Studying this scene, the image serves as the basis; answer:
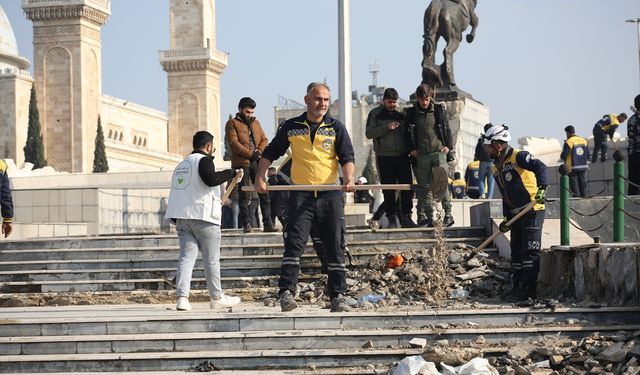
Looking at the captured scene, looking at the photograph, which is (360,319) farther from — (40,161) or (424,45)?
(40,161)

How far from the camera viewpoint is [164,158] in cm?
8012

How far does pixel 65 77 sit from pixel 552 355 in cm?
5990

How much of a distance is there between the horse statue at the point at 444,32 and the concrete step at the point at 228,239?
807cm

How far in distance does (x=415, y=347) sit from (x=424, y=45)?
13179 mm

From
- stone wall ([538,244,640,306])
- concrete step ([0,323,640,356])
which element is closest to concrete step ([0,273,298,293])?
stone wall ([538,244,640,306])

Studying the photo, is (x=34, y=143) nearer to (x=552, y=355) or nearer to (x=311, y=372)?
(x=311, y=372)

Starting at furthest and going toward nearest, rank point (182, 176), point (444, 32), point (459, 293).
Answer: point (444, 32) < point (459, 293) < point (182, 176)

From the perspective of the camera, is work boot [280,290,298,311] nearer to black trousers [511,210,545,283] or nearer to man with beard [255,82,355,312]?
man with beard [255,82,355,312]

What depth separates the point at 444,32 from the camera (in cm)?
2073

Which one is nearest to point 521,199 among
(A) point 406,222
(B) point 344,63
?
(A) point 406,222

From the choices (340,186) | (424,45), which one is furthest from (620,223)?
(424,45)

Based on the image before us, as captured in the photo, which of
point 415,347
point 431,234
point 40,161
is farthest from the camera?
point 40,161

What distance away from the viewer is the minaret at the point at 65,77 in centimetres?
6450

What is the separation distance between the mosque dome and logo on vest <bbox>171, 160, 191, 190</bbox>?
264ft
